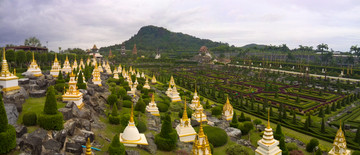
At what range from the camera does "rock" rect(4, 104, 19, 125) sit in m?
18.9

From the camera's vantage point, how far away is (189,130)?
26.9m

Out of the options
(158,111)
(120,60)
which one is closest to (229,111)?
(158,111)

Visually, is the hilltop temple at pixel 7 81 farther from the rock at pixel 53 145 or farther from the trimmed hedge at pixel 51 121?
the rock at pixel 53 145

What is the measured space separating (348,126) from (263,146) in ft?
62.0

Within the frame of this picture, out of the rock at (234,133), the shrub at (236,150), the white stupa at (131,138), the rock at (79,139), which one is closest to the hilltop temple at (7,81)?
the rock at (79,139)

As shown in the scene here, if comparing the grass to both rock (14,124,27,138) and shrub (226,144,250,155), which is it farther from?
shrub (226,144,250,155)

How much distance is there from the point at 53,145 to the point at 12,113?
598 cm

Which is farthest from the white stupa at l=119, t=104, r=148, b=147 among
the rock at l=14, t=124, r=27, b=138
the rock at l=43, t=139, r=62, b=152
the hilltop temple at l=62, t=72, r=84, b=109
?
the rock at l=14, t=124, r=27, b=138

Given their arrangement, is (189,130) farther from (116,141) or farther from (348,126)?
(348,126)

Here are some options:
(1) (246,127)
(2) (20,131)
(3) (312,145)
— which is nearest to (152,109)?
(1) (246,127)

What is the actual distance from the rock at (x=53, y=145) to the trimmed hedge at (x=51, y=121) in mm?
1521

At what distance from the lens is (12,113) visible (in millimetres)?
19453

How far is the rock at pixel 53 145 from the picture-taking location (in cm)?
1629

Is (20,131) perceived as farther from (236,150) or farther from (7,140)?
(236,150)
